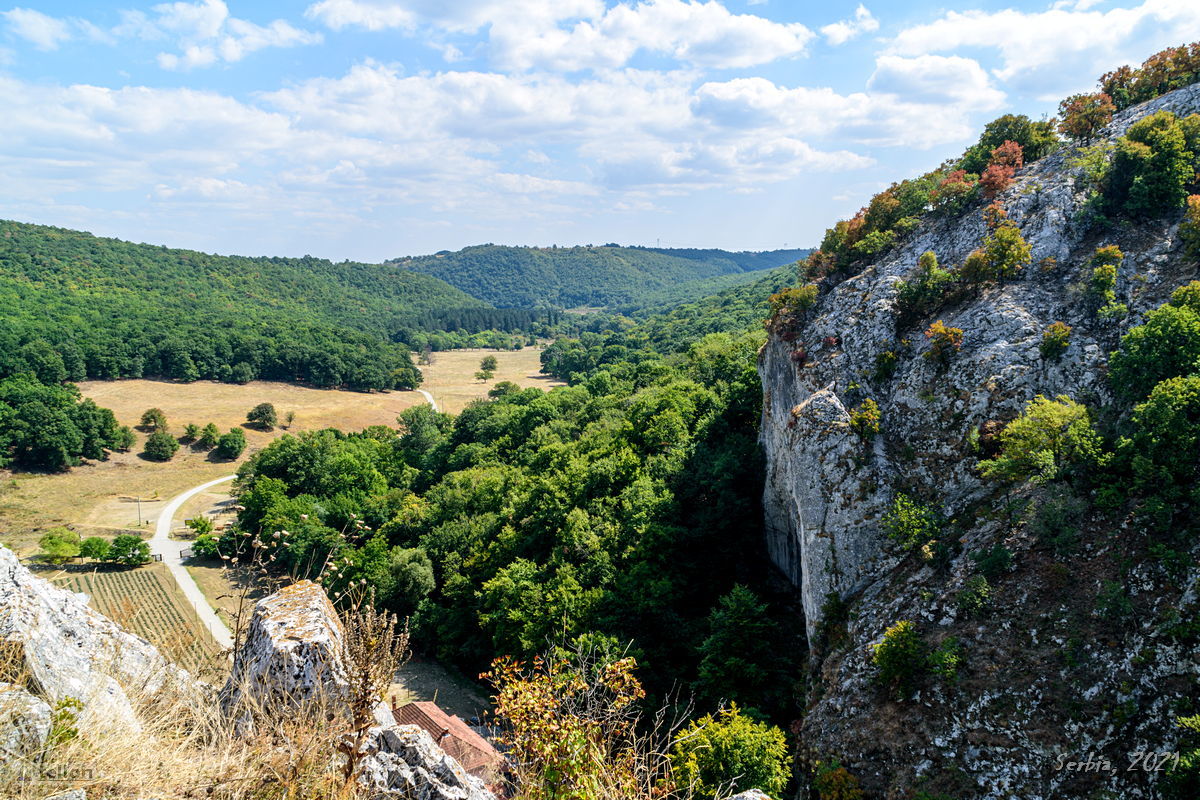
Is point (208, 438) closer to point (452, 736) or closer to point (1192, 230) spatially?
point (452, 736)

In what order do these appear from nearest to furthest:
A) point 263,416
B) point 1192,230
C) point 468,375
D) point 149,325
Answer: point 1192,230, point 263,416, point 149,325, point 468,375

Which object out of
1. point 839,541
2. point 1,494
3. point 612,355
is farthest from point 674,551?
point 612,355

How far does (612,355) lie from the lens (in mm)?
120875

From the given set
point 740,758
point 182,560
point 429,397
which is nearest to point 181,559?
point 182,560

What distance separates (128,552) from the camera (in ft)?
177

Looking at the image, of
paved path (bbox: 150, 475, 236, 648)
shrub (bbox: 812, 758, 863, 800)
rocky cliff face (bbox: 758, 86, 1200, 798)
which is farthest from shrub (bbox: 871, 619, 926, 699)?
paved path (bbox: 150, 475, 236, 648)

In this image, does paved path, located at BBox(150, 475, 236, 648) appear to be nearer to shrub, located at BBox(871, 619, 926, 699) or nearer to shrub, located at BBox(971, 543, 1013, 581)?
shrub, located at BBox(871, 619, 926, 699)

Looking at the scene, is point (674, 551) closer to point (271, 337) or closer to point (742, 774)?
point (742, 774)

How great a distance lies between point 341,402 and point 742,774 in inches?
4357

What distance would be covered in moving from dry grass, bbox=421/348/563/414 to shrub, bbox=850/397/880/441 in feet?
300

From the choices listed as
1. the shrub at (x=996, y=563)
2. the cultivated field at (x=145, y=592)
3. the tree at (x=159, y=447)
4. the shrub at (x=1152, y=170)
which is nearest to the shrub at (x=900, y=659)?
the shrub at (x=996, y=563)

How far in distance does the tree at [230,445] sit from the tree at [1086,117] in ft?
314

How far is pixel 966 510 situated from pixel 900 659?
241 inches

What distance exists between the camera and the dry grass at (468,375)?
126338 mm
